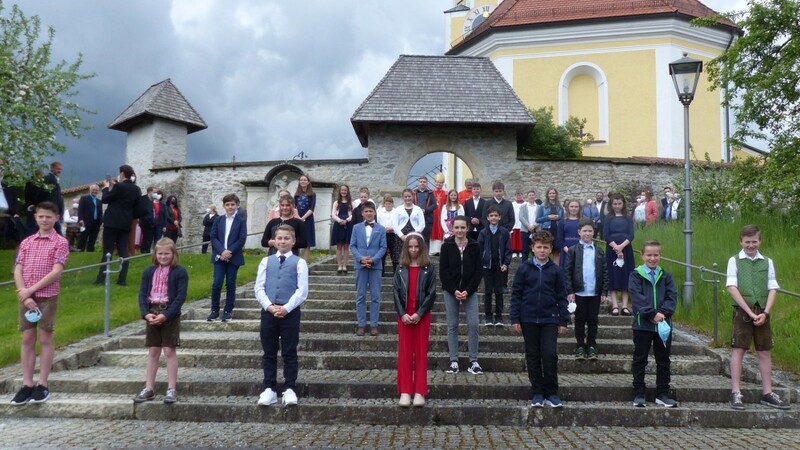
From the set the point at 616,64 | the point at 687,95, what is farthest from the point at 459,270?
the point at 616,64

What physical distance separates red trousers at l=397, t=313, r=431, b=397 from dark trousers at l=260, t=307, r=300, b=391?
1.03 m

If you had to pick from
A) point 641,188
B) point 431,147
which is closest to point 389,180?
point 431,147

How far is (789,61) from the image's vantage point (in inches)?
488

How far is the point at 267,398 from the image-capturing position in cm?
600

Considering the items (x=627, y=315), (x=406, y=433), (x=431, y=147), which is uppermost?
(x=431, y=147)

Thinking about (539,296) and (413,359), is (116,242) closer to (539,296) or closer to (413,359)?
(413,359)

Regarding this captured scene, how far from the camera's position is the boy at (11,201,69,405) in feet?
20.1

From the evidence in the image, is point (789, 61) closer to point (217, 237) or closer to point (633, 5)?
point (217, 237)

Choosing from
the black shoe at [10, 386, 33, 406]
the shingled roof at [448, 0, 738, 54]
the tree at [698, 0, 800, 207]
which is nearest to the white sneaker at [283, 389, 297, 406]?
the black shoe at [10, 386, 33, 406]

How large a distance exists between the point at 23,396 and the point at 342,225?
636cm

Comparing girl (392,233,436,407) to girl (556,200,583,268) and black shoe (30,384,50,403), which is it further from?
girl (556,200,583,268)

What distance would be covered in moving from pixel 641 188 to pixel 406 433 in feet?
51.7

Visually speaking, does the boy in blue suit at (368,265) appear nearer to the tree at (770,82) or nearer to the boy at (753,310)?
the boy at (753,310)

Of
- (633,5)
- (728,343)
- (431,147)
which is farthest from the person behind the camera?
(633,5)
